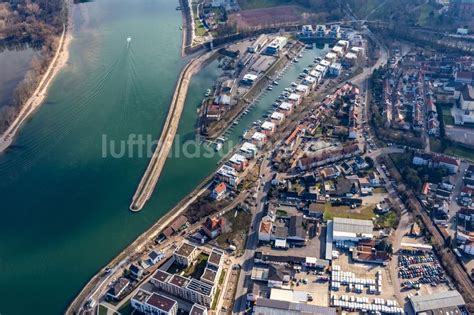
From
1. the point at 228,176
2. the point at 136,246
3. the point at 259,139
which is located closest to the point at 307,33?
the point at 259,139

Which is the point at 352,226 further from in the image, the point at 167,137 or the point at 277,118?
the point at 167,137

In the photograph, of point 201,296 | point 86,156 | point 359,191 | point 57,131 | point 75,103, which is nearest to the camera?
point 201,296

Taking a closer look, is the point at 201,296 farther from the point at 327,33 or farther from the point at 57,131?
the point at 327,33

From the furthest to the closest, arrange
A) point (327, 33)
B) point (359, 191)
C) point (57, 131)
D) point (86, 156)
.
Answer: point (327, 33)
point (57, 131)
point (86, 156)
point (359, 191)

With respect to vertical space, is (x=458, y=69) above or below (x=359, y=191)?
above

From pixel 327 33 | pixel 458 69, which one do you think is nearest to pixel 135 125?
pixel 327 33

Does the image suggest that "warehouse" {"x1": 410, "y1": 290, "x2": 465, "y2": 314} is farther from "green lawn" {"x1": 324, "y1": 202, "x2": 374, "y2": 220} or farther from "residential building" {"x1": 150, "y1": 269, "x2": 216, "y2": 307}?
"residential building" {"x1": 150, "y1": 269, "x2": 216, "y2": 307}

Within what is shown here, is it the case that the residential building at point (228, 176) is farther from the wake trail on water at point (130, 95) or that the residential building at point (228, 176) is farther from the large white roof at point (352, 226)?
the wake trail on water at point (130, 95)

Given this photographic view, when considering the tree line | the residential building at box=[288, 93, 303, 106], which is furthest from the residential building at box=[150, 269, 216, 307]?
the tree line
